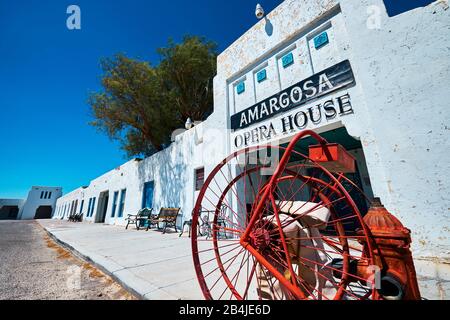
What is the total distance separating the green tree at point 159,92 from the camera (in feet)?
34.0

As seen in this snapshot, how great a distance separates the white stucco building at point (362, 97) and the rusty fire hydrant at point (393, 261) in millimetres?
1010

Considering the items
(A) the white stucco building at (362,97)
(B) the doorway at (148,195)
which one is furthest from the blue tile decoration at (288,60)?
(B) the doorway at (148,195)

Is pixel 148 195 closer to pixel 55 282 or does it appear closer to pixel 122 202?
pixel 122 202

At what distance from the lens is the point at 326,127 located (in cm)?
423

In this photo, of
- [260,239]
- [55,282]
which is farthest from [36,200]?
[260,239]

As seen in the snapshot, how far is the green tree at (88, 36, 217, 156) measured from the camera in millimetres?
10367

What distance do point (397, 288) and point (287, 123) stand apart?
13.9ft

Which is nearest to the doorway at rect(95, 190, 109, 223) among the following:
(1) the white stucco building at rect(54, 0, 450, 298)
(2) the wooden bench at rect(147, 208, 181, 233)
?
(2) the wooden bench at rect(147, 208, 181, 233)

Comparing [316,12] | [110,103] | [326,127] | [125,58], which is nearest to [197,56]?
[125,58]

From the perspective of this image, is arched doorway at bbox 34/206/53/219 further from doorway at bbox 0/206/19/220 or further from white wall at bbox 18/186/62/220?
doorway at bbox 0/206/19/220

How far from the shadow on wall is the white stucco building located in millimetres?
611

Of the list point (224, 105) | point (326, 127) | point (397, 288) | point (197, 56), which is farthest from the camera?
point (197, 56)

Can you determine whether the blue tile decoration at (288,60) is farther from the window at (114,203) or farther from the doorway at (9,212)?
the doorway at (9,212)
